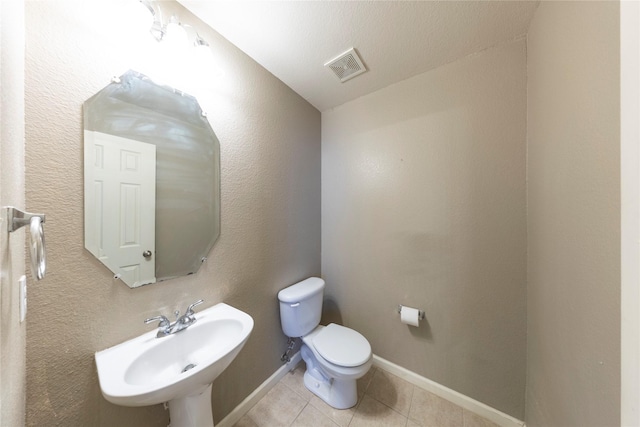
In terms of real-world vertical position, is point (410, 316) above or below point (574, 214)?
below

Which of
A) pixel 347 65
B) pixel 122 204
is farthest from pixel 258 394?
pixel 347 65

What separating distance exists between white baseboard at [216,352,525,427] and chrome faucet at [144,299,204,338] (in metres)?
0.68

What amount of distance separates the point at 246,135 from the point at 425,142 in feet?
3.87

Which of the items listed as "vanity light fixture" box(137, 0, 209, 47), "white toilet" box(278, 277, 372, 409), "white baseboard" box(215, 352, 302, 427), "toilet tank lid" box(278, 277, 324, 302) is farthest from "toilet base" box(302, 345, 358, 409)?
"vanity light fixture" box(137, 0, 209, 47)

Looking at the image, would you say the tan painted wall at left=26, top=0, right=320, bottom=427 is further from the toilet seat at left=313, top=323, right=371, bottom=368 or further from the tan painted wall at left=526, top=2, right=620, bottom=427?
the tan painted wall at left=526, top=2, right=620, bottom=427

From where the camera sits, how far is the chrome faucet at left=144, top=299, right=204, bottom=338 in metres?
0.87

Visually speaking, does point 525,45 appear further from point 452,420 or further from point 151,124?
point 452,420

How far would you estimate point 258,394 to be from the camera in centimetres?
133

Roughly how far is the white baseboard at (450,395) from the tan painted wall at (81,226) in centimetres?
93

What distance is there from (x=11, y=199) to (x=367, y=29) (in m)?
1.50

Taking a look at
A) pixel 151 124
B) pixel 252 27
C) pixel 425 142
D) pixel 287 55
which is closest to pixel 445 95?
pixel 425 142

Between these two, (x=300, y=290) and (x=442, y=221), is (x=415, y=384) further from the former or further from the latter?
(x=442, y=221)

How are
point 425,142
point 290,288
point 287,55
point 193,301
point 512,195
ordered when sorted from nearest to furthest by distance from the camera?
point 193,301 < point 512,195 < point 287,55 < point 425,142 < point 290,288

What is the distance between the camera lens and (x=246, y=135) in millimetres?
1270
